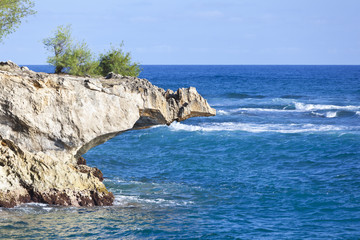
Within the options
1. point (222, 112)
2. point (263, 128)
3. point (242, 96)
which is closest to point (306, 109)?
point (222, 112)

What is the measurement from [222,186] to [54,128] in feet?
38.1

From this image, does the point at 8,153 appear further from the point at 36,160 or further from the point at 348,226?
the point at 348,226

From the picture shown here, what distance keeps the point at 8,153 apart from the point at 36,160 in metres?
1.34

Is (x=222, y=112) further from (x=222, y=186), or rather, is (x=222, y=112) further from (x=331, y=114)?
(x=222, y=186)

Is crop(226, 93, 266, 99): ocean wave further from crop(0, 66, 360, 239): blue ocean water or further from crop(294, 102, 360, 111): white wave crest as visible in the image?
crop(0, 66, 360, 239): blue ocean water

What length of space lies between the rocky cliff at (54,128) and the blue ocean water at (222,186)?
952 millimetres

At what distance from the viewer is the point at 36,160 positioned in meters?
23.0

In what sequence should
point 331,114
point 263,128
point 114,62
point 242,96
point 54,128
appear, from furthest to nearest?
point 242,96
point 331,114
point 263,128
point 114,62
point 54,128

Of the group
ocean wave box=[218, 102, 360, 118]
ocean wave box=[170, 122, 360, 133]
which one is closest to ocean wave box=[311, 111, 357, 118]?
ocean wave box=[218, 102, 360, 118]

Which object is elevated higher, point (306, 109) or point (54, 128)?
point (54, 128)

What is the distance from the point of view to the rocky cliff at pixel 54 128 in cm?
2267

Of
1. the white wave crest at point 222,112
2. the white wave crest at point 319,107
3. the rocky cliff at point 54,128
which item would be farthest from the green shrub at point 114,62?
the white wave crest at point 319,107

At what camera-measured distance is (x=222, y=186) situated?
30.0m

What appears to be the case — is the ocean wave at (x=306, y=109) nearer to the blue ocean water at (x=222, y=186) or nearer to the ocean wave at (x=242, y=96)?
the blue ocean water at (x=222, y=186)
